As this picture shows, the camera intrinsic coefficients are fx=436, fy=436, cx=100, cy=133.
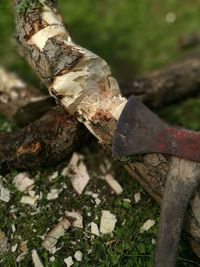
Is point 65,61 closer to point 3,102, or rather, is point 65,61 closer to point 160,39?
point 3,102

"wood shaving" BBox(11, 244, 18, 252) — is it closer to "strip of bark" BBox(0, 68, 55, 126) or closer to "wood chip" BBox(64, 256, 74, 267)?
"wood chip" BBox(64, 256, 74, 267)

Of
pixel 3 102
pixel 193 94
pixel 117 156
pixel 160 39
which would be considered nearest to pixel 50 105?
pixel 3 102

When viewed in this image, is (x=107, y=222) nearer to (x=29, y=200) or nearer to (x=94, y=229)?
(x=94, y=229)

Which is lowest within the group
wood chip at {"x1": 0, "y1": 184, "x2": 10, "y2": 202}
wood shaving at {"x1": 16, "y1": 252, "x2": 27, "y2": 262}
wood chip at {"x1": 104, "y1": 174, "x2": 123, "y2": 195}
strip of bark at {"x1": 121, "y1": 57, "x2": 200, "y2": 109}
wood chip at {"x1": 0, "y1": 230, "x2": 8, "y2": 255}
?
wood shaving at {"x1": 16, "y1": 252, "x2": 27, "y2": 262}

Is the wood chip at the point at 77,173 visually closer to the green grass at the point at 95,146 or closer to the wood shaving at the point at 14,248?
the green grass at the point at 95,146

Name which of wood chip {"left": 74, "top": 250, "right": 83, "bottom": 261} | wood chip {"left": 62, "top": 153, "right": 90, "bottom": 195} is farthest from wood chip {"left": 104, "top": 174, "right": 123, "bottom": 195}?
wood chip {"left": 74, "top": 250, "right": 83, "bottom": 261}

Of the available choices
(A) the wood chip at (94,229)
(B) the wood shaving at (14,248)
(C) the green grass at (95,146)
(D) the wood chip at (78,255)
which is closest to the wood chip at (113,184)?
(C) the green grass at (95,146)
